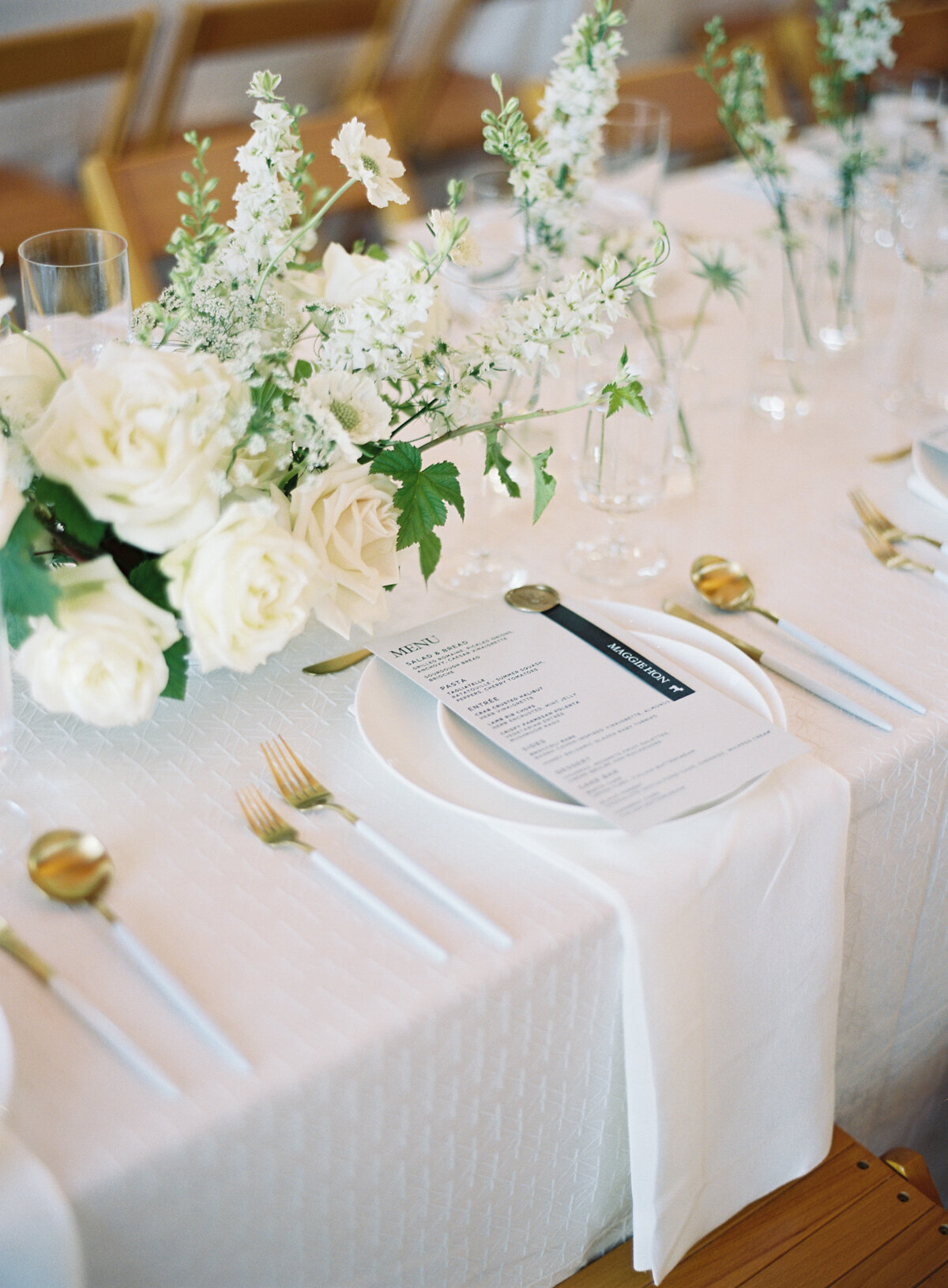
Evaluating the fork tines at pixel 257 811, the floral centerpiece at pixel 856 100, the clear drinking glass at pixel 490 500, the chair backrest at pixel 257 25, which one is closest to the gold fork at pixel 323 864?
the fork tines at pixel 257 811

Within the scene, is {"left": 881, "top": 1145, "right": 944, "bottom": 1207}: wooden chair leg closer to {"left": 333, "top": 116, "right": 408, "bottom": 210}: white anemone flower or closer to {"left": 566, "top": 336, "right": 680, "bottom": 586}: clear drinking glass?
{"left": 566, "top": 336, "right": 680, "bottom": 586}: clear drinking glass

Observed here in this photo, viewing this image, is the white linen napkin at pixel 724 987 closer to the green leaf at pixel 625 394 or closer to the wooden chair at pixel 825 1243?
the wooden chair at pixel 825 1243

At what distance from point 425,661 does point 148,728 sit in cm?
20

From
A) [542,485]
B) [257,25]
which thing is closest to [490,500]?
[542,485]

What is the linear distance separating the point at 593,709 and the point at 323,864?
225 millimetres

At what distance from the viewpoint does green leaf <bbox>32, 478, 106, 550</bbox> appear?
2.41 feet

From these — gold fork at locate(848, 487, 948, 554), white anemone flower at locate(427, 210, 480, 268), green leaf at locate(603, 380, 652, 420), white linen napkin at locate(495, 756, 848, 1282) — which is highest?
white anemone flower at locate(427, 210, 480, 268)

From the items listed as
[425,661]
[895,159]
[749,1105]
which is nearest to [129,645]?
[425,661]

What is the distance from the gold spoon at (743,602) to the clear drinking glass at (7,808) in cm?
56

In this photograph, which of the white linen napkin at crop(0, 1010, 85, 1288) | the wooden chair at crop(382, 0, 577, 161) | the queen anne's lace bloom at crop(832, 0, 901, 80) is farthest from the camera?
the wooden chair at crop(382, 0, 577, 161)

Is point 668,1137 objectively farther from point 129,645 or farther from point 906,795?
point 129,645

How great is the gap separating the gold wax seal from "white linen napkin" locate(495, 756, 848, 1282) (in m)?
0.23

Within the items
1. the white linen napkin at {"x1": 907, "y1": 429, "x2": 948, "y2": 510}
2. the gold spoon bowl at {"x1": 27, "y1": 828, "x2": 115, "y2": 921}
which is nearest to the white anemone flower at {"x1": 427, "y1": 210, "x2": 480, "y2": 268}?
the gold spoon bowl at {"x1": 27, "y1": 828, "x2": 115, "y2": 921}

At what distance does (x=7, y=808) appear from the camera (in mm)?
772
